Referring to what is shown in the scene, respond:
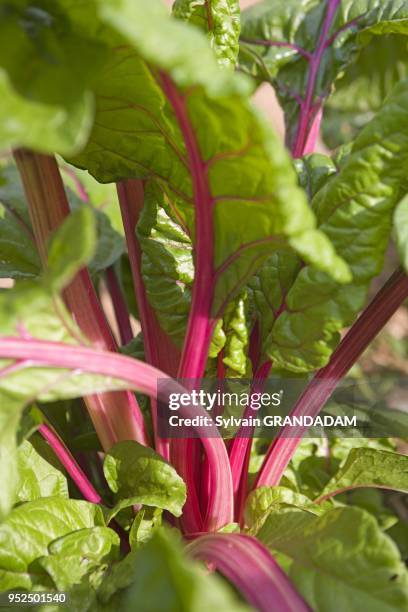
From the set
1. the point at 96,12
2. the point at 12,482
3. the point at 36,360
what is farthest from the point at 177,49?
the point at 12,482

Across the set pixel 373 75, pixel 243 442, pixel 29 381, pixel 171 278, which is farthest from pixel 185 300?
pixel 373 75

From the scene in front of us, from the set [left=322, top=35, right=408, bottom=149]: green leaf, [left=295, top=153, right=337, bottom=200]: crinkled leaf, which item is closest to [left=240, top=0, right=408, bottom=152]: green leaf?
[left=322, top=35, right=408, bottom=149]: green leaf

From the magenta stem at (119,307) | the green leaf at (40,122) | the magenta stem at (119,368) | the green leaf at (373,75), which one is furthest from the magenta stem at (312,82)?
the green leaf at (40,122)

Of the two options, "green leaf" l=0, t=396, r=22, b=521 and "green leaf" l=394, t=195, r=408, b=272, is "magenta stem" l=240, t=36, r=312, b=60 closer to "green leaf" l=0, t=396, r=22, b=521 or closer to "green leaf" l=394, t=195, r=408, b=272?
"green leaf" l=394, t=195, r=408, b=272

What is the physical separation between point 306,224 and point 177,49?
6.5 inches

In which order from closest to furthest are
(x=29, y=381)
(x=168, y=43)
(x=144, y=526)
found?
(x=168, y=43) → (x=29, y=381) → (x=144, y=526)

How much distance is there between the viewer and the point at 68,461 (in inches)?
32.5

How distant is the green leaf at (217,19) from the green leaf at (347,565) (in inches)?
20.1

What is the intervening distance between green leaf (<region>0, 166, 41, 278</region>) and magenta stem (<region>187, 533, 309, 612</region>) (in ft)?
1.49

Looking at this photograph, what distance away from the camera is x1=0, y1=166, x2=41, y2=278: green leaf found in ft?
3.06

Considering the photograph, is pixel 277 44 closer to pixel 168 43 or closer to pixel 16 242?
pixel 16 242

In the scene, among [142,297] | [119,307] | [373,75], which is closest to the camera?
[142,297]

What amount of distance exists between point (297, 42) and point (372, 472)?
664 mm

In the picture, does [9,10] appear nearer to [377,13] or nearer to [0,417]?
[0,417]
